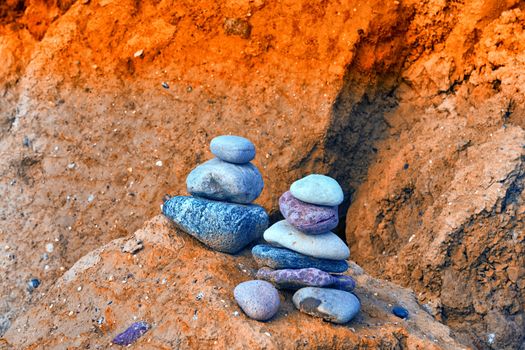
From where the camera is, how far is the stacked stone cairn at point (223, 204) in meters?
5.59

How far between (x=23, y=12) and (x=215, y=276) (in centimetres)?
463

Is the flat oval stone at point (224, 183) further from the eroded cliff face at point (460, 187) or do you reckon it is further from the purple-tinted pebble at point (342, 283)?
the eroded cliff face at point (460, 187)

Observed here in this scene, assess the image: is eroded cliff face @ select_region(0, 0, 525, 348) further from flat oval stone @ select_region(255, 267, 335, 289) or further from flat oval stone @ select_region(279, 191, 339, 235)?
flat oval stone @ select_region(255, 267, 335, 289)

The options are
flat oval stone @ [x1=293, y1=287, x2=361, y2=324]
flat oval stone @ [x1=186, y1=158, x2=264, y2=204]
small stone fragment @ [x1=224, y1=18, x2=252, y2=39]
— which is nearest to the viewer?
flat oval stone @ [x1=293, y1=287, x2=361, y2=324]

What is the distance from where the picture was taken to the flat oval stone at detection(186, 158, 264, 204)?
5703 millimetres

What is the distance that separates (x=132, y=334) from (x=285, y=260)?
1232 millimetres

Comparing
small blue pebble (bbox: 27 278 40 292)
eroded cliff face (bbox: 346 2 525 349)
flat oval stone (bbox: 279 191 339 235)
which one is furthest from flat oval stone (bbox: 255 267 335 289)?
small blue pebble (bbox: 27 278 40 292)

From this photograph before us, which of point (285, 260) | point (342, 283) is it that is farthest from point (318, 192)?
point (342, 283)

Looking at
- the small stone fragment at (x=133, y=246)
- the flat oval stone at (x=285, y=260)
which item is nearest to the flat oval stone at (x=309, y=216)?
the flat oval stone at (x=285, y=260)

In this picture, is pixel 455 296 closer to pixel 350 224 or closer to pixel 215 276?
pixel 350 224

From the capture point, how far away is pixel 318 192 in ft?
17.2

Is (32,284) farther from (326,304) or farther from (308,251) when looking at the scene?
(326,304)

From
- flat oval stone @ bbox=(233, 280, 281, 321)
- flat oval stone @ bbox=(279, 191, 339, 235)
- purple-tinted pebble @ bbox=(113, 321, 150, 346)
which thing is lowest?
purple-tinted pebble @ bbox=(113, 321, 150, 346)

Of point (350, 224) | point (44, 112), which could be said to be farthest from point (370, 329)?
point (44, 112)
